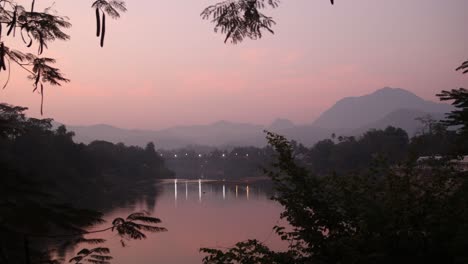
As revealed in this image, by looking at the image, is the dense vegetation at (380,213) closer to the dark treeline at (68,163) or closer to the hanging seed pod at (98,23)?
the hanging seed pod at (98,23)

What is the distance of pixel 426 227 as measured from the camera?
7031 millimetres

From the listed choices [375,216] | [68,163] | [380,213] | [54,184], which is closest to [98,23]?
[54,184]

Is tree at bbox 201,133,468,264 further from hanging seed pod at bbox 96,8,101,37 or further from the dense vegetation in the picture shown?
hanging seed pod at bbox 96,8,101,37

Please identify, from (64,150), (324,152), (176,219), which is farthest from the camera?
(324,152)

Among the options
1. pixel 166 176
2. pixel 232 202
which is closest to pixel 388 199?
pixel 232 202

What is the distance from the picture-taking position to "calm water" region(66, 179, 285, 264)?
Result: 30.5m

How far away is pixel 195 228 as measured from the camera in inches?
1606

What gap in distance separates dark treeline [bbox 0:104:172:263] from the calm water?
4196 millimetres

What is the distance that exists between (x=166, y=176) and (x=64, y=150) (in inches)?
2364

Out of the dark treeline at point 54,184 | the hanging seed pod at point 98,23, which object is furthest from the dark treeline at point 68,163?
the hanging seed pod at point 98,23

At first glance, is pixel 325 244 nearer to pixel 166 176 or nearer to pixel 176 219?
pixel 176 219

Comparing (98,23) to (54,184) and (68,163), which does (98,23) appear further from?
(68,163)

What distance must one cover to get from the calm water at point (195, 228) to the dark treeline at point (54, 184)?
13.8 ft

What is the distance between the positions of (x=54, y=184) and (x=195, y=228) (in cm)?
3801
